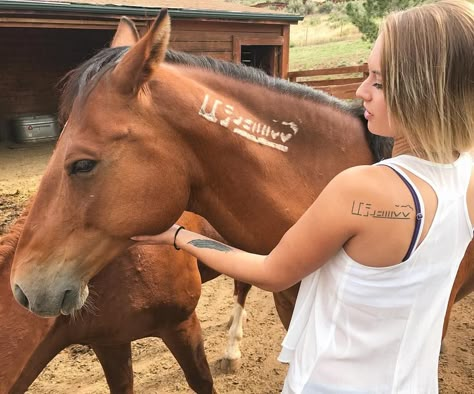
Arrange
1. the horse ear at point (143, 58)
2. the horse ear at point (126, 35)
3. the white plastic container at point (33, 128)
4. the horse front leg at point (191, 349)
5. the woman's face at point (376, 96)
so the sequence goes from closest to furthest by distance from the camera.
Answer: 1. the woman's face at point (376, 96)
2. the horse ear at point (143, 58)
3. the horse ear at point (126, 35)
4. the horse front leg at point (191, 349)
5. the white plastic container at point (33, 128)

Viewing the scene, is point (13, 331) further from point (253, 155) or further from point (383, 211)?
point (383, 211)

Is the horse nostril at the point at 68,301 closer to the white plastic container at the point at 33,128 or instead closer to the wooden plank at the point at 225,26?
the wooden plank at the point at 225,26

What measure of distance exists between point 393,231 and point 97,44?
43.2 ft

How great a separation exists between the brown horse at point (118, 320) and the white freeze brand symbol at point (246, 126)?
3.15 feet

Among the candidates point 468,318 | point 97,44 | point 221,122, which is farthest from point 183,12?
point 221,122

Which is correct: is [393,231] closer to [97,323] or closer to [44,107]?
[97,323]

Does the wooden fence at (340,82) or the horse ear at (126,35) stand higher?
the horse ear at (126,35)

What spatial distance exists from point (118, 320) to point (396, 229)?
167 cm

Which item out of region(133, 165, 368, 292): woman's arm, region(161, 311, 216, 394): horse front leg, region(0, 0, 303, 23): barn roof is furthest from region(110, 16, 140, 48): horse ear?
region(0, 0, 303, 23): barn roof

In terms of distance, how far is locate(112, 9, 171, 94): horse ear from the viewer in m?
1.43

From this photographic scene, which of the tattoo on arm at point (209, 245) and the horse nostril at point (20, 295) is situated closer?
the tattoo on arm at point (209, 245)

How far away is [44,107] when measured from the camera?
12414 mm

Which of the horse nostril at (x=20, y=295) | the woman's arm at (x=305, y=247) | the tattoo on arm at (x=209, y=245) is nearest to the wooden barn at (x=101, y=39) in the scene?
the horse nostril at (x=20, y=295)

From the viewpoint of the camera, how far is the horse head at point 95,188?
153cm
